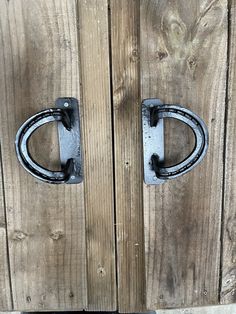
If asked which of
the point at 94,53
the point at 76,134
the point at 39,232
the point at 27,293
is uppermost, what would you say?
the point at 94,53

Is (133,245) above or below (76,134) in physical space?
below

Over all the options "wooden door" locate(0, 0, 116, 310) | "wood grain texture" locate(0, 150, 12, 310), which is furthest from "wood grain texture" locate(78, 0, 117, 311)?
"wood grain texture" locate(0, 150, 12, 310)

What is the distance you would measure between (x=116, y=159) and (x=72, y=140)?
0.08 m

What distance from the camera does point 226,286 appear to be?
0.76 metres

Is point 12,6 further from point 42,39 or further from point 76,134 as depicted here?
point 76,134

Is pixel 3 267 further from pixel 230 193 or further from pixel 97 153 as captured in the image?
pixel 230 193

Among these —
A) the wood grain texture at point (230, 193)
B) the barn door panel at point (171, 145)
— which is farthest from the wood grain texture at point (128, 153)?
the wood grain texture at point (230, 193)

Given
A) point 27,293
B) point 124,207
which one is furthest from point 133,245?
point 27,293

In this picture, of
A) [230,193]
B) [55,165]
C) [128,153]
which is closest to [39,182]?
[55,165]

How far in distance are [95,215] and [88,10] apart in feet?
1.00

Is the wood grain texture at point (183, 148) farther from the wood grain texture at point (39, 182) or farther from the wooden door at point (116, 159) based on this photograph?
the wood grain texture at point (39, 182)

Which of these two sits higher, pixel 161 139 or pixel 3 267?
pixel 161 139

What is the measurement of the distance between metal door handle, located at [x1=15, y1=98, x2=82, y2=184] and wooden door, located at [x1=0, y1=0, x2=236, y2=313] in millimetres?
14

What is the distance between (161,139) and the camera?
690mm
